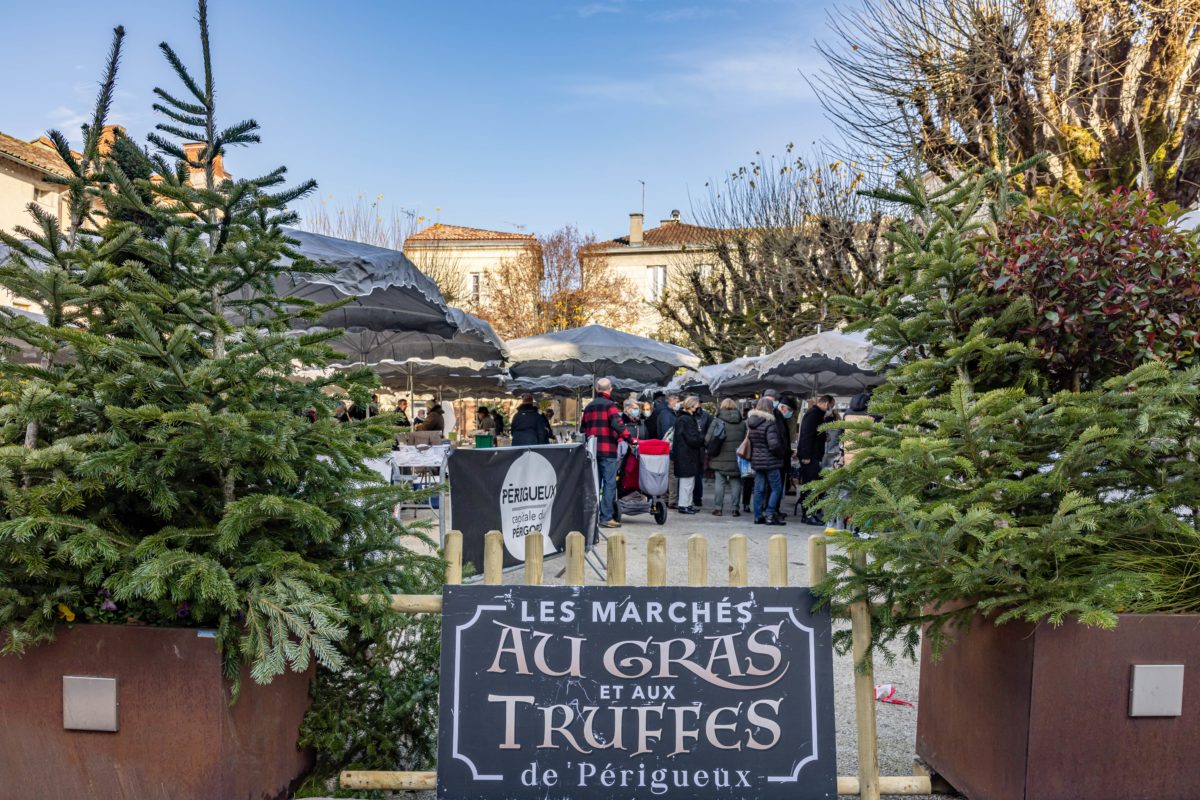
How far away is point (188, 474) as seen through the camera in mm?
3084

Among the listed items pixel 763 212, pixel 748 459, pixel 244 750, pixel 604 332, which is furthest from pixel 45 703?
pixel 763 212

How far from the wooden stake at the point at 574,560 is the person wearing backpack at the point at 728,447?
31.9 ft

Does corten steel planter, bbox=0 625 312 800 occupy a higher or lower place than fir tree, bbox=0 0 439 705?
lower

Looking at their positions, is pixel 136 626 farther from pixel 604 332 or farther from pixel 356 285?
pixel 604 332

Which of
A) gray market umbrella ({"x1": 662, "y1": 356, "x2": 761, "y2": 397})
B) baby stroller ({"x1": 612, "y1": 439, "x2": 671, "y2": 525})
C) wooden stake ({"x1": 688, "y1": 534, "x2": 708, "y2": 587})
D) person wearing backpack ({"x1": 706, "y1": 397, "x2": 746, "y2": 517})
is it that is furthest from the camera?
gray market umbrella ({"x1": 662, "y1": 356, "x2": 761, "y2": 397})

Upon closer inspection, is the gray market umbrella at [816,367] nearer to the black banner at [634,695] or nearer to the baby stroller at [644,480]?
the black banner at [634,695]

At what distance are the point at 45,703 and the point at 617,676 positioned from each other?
1882 millimetres

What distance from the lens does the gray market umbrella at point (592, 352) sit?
12.9 m

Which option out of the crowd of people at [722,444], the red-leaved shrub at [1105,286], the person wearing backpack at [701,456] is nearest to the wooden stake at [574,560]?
the red-leaved shrub at [1105,286]

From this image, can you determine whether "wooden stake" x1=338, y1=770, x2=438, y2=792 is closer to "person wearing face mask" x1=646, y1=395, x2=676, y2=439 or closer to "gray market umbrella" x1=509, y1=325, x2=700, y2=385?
"gray market umbrella" x1=509, y1=325, x2=700, y2=385

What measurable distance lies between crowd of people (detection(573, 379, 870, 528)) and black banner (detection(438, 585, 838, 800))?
7.38 metres

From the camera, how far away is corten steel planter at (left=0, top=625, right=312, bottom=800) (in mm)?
2861

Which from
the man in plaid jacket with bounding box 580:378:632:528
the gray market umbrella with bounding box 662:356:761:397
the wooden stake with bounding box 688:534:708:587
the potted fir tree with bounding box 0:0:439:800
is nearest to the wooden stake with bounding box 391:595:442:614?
the potted fir tree with bounding box 0:0:439:800

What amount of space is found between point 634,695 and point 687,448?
32.0 feet
